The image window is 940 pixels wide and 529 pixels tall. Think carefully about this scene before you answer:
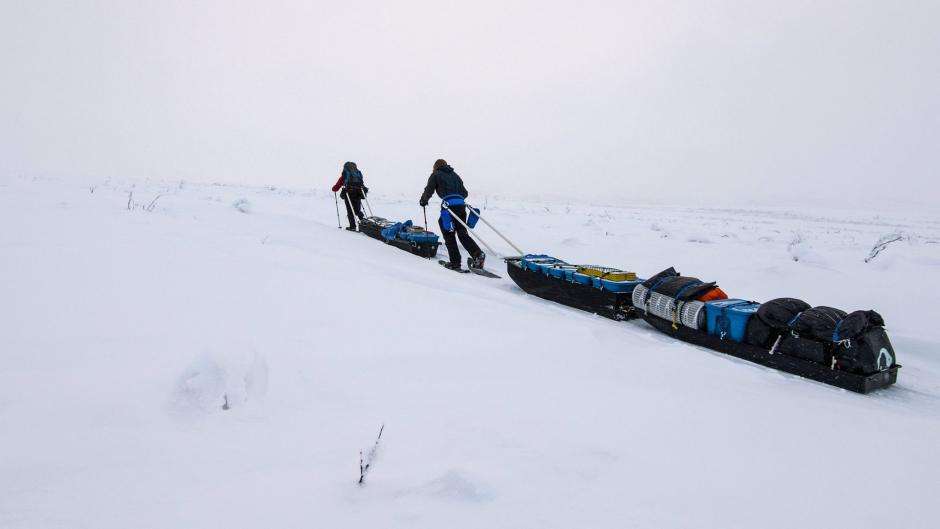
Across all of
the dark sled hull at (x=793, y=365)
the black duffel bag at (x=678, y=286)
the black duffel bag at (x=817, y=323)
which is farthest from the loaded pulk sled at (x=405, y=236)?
the black duffel bag at (x=817, y=323)

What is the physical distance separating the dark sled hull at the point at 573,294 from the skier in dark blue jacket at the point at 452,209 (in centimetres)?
132

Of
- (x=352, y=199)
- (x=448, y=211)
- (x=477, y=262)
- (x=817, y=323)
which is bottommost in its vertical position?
(x=477, y=262)

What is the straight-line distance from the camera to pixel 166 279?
3264 millimetres

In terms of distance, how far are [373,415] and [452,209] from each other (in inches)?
250

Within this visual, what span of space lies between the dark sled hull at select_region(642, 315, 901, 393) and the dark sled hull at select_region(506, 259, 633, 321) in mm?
689

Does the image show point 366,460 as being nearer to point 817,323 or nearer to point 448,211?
point 817,323

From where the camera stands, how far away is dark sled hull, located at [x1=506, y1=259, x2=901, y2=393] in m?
3.61

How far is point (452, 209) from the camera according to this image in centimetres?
824

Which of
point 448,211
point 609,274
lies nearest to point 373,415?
point 609,274

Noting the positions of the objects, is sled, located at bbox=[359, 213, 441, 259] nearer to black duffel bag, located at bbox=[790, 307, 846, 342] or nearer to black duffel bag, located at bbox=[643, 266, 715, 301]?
black duffel bag, located at bbox=[643, 266, 715, 301]

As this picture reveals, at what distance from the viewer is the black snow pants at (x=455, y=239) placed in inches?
311

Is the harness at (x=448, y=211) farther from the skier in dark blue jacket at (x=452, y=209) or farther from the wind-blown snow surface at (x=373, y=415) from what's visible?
the wind-blown snow surface at (x=373, y=415)

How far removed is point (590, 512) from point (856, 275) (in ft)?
24.7

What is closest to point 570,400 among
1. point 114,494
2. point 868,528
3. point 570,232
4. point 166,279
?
point 868,528
